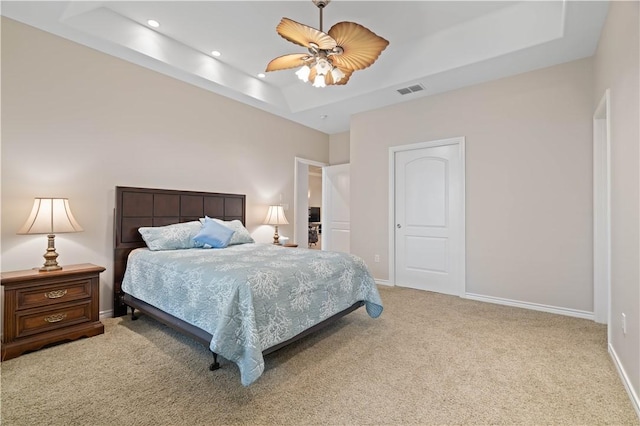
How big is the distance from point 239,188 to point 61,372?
2.95 metres

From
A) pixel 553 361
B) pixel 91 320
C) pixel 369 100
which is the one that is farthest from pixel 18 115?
pixel 553 361

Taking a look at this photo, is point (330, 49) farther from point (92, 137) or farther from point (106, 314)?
point (106, 314)

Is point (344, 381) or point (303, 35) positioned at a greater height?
point (303, 35)

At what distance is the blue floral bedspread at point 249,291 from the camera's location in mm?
1844

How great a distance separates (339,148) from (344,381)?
16.1ft

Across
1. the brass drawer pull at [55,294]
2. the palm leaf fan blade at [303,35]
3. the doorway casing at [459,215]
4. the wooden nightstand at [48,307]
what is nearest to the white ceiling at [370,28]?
the doorway casing at [459,215]

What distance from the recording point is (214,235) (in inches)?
133

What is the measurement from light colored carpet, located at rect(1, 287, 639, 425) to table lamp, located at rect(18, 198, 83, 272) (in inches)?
30.1

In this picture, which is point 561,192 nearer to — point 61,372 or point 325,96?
point 325,96

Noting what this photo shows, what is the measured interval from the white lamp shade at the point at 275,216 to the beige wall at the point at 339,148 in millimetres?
2009

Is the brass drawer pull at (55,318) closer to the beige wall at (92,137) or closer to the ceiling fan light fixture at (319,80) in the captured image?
the beige wall at (92,137)

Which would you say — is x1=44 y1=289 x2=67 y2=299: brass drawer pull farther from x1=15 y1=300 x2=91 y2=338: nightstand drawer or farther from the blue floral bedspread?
the blue floral bedspread

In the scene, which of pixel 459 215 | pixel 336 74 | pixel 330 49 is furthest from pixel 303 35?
pixel 459 215

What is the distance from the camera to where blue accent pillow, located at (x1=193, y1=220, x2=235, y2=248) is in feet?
11.0
